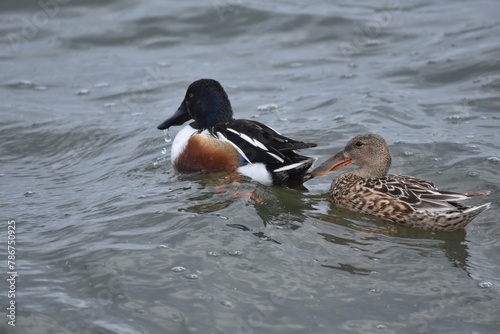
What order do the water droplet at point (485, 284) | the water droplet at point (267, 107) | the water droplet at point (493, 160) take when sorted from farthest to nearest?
the water droplet at point (267, 107) < the water droplet at point (493, 160) < the water droplet at point (485, 284)

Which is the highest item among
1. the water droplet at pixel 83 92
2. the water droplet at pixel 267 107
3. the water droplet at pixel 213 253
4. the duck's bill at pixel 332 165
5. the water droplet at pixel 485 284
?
the water droplet at pixel 83 92

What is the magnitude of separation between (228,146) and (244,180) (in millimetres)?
413

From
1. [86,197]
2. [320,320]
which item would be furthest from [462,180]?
[86,197]

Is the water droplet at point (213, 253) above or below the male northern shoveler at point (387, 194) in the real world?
below

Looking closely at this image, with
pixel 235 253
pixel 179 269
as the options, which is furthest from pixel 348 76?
pixel 179 269

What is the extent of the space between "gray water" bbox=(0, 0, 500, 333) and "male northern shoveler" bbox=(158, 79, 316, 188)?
167 mm

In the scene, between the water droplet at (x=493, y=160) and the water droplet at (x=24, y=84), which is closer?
the water droplet at (x=493, y=160)

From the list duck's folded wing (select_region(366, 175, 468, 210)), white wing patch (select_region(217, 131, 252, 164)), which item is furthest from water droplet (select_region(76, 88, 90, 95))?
duck's folded wing (select_region(366, 175, 468, 210))

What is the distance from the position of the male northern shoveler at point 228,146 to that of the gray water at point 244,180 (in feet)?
0.55

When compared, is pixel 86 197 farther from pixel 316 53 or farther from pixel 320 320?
pixel 316 53

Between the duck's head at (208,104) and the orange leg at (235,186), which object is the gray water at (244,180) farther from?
the duck's head at (208,104)

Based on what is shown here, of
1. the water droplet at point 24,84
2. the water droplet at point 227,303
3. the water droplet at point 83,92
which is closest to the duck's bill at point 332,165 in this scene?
the water droplet at point 227,303

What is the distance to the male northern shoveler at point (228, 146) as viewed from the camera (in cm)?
839

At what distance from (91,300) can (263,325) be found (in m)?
1.33
